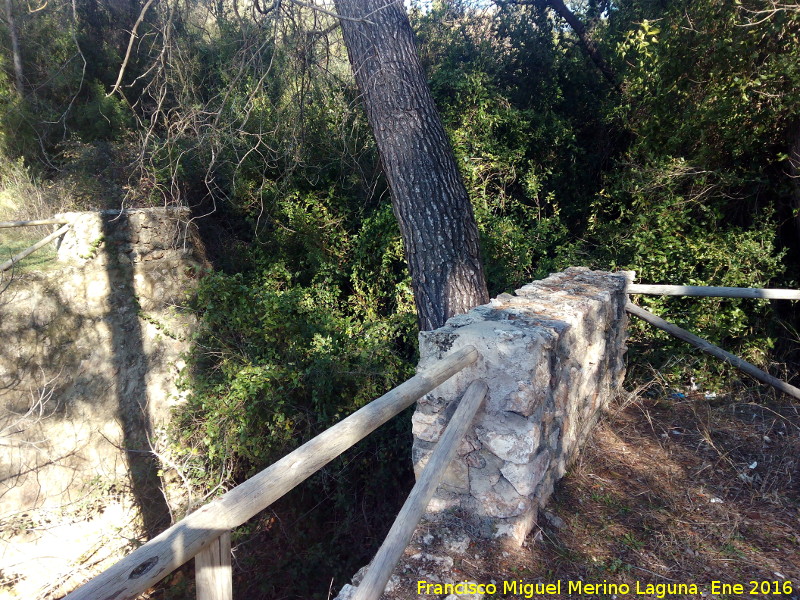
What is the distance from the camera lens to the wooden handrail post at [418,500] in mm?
1533

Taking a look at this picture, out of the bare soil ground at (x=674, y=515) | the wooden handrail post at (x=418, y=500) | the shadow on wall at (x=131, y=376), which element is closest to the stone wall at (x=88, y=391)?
the shadow on wall at (x=131, y=376)

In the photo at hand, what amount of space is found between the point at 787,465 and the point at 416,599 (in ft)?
7.86

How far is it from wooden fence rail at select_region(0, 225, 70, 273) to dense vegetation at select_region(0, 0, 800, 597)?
972mm

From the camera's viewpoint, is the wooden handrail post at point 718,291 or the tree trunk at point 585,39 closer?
A: the wooden handrail post at point 718,291

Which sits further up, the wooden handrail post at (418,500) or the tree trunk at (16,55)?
the tree trunk at (16,55)

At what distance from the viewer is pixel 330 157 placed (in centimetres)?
696

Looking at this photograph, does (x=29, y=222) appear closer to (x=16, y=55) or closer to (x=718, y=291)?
(x=16, y=55)

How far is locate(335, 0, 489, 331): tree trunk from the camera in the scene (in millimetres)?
4031

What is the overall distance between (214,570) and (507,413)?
1.48 m

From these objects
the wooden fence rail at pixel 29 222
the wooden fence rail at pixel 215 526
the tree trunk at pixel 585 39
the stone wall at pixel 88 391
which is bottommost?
the stone wall at pixel 88 391

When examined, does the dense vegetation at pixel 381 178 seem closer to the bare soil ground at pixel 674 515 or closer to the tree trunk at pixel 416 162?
the tree trunk at pixel 416 162

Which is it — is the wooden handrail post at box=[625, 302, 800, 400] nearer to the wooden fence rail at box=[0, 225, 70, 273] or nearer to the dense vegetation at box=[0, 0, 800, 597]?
the dense vegetation at box=[0, 0, 800, 597]

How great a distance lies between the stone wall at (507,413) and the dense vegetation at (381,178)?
250 cm

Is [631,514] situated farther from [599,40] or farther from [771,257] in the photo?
[599,40]
